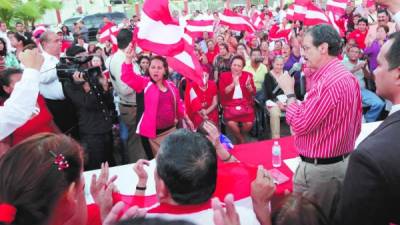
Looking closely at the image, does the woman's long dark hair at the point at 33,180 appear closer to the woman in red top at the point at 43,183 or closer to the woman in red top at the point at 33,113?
the woman in red top at the point at 43,183

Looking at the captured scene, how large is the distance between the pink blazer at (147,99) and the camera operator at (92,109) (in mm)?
293

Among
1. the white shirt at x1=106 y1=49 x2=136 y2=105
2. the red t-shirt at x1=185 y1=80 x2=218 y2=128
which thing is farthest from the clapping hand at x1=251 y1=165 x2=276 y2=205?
the white shirt at x1=106 y1=49 x2=136 y2=105

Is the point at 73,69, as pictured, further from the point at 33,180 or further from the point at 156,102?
the point at 33,180

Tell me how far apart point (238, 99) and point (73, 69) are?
2.41 metres

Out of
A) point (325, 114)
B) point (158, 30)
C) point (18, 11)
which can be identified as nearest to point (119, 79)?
point (158, 30)

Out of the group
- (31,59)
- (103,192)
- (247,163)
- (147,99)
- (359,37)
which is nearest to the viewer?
(103,192)

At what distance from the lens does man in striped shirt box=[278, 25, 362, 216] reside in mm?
2350

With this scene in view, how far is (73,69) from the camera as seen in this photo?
3.66 metres

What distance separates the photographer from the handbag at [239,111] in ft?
17.3

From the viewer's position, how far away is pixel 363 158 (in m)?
1.34

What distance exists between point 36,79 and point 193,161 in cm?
141

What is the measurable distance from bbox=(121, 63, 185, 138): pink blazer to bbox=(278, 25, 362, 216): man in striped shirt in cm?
167

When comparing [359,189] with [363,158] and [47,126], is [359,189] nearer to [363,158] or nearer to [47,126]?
[363,158]

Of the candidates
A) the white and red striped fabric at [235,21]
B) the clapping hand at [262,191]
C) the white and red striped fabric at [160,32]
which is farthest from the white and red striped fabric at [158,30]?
the white and red striped fabric at [235,21]
